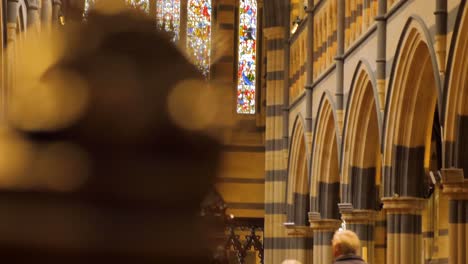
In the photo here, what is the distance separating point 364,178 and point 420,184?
3139 mm

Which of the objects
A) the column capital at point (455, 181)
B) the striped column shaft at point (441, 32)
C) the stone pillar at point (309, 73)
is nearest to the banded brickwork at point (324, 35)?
the stone pillar at point (309, 73)

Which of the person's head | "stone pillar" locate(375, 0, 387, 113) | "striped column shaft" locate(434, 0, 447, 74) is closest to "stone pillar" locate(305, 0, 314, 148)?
"stone pillar" locate(375, 0, 387, 113)

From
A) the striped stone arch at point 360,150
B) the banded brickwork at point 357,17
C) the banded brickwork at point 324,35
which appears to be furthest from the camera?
the banded brickwork at point 324,35

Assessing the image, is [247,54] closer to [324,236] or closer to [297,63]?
[297,63]

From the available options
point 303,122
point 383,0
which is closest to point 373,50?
point 383,0

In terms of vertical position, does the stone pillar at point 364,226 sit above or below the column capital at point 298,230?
above

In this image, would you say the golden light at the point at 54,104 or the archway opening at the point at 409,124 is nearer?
the golden light at the point at 54,104

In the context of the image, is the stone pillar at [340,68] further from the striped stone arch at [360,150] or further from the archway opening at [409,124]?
the archway opening at [409,124]

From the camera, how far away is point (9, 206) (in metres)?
1.11

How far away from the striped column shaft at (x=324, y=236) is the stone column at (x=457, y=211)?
29.6 feet

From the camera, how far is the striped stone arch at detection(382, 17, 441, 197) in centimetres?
1650

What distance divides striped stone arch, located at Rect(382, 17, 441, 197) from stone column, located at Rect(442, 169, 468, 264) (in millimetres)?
2434

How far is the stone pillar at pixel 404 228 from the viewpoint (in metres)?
17.5

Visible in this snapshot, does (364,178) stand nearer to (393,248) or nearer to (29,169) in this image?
(393,248)
